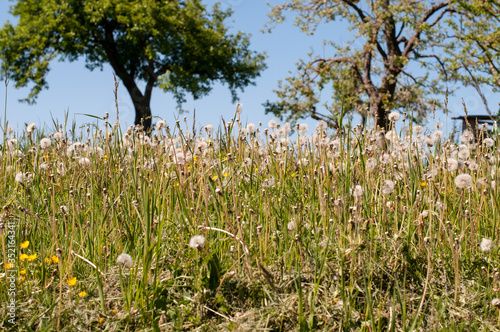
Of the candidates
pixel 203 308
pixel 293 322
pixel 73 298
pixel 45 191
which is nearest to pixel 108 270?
pixel 73 298

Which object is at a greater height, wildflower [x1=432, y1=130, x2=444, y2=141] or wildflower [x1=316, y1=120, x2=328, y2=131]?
wildflower [x1=316, y1=120, x2=328, y2=131]

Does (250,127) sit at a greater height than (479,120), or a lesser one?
lesser

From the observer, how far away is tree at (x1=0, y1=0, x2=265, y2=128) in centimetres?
2481

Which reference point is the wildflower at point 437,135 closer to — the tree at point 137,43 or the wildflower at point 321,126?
the wildflower at point 321,126

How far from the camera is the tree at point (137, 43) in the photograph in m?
24.8

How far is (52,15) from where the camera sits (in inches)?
971

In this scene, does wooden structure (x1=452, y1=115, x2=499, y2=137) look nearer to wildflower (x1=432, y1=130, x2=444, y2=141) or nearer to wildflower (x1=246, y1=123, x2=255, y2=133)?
wildflower (x1=432, y1=130, x2=444, y2=141)

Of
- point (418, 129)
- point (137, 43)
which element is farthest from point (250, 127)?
point (137, 43)

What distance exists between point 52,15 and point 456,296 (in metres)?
26.6

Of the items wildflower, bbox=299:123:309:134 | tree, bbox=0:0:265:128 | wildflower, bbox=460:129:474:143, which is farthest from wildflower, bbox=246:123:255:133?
tree, bbox=0:0:265:128

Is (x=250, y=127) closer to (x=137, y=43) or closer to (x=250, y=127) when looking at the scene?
(x=250, y=127)

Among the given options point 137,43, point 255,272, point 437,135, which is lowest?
point 255,272

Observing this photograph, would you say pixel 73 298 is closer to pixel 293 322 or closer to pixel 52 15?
pixel 293 322

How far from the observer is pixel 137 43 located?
27.3 meters
